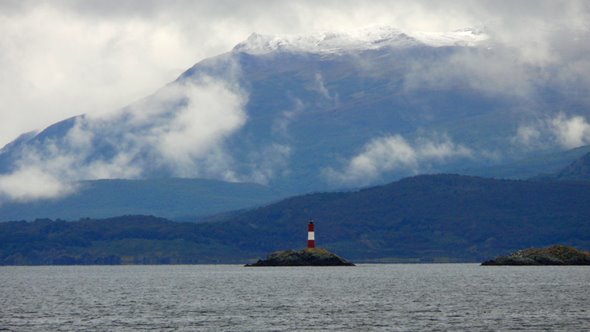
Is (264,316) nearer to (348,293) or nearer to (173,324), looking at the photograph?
(173,324)

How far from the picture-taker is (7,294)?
648ft

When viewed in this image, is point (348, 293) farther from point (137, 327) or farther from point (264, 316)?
point (137, 327)

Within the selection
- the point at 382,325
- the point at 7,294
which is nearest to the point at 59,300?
the point at 7,294

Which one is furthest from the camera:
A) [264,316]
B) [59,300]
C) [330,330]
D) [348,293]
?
[348,293]

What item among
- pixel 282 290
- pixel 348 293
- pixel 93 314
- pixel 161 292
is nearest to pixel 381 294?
pixel 348 293

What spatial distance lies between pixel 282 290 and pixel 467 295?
33.5 meters

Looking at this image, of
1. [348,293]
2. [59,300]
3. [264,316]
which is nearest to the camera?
[264,316]

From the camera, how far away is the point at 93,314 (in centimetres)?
14512

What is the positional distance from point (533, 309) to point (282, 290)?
193ft

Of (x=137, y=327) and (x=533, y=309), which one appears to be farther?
(x=533, y=309)

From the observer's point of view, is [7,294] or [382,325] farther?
[7,294]

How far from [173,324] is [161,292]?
67.9 metres

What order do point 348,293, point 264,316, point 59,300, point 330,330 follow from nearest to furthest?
1. point 330,330
2. point 264,316
3. point 59,300
4. point 348,293

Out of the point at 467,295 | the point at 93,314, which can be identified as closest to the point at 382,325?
the point at 93,314
